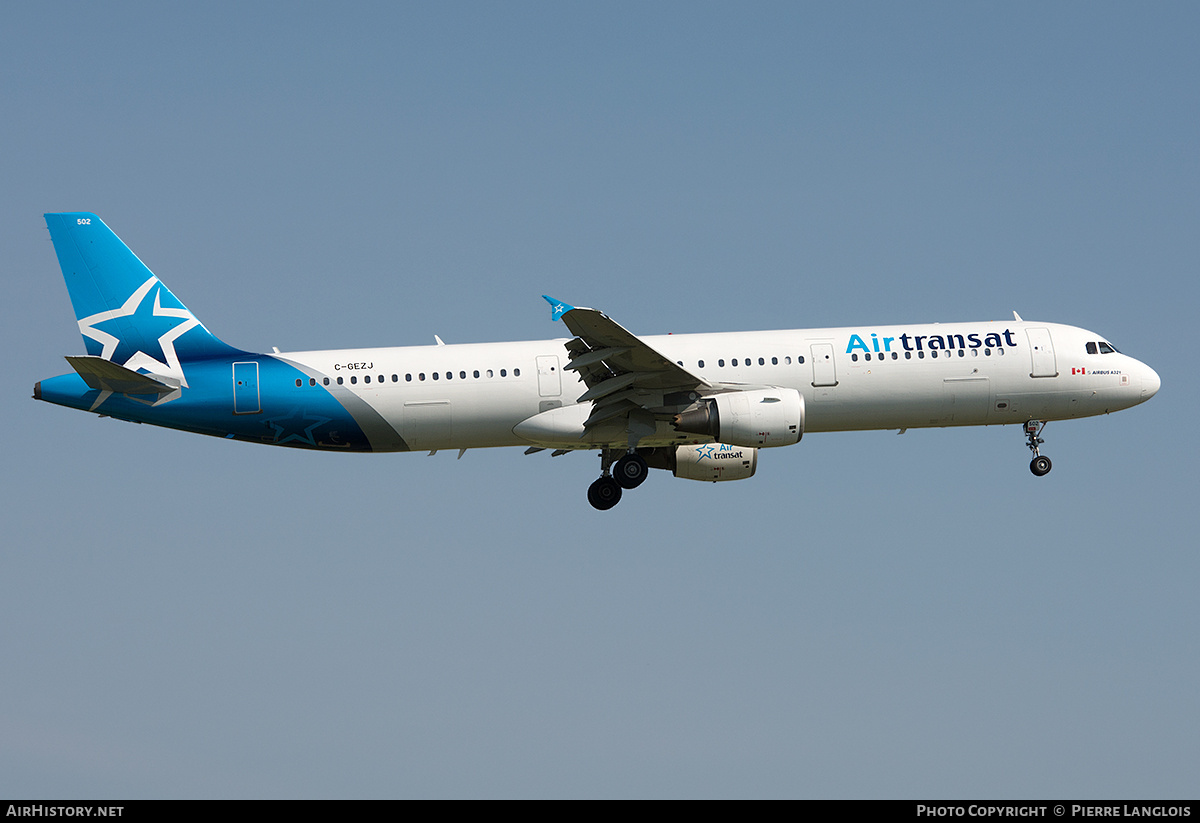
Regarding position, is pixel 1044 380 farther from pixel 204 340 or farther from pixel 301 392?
pixel 204 340

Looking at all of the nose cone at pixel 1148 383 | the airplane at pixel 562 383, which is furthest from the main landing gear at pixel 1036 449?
the nose cone at pixel 1148 383

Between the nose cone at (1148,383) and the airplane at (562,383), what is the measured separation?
105cm

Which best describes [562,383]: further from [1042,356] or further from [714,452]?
[1042,356]

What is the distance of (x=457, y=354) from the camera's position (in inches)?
1640

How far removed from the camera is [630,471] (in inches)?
1682

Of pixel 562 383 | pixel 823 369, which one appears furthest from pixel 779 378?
pixel 562 383

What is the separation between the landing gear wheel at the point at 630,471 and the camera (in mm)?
42688

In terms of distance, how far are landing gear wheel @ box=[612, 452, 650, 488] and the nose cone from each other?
16302 mm

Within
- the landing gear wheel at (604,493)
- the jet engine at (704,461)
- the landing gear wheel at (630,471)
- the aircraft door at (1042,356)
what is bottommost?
the landing gear wheel at (604,493)

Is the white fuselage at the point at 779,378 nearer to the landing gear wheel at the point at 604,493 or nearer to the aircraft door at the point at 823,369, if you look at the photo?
the aircraft door at the point at 823,369

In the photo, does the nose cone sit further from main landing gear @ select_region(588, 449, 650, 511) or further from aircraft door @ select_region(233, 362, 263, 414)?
aircraft door @ select_region(233, 362, 263, 414)

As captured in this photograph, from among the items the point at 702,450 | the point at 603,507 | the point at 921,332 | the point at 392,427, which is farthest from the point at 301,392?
the point at 921,332

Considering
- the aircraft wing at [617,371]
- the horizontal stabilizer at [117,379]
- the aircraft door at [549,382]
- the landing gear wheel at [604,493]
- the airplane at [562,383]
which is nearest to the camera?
the aircraft wing at [617,371]
